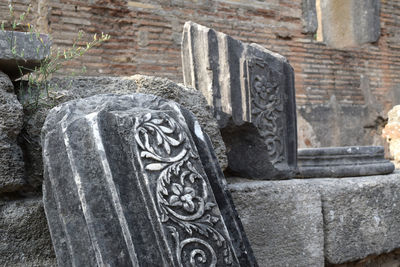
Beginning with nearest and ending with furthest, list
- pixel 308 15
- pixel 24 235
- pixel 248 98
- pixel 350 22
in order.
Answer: pixel 24 235 → pixel 248 98 → pixel 308 15 → pixel 350 22

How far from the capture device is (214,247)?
1262 mm

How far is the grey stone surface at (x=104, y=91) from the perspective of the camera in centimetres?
158

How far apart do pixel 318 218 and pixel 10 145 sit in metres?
1.54

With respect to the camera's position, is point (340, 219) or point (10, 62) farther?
point (340, 219)

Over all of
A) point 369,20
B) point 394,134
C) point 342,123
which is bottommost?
point 342,123

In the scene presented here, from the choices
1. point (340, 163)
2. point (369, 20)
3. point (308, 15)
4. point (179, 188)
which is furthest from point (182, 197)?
point (369, 20)

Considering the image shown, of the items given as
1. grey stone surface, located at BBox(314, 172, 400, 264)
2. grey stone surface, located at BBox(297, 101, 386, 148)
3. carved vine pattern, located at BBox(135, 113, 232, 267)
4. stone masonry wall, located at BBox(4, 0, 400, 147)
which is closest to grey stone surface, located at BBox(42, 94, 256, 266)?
carved vine pattern, located at BBox(135, 113, 232, 267)

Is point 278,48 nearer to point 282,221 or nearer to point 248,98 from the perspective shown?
point 248,98

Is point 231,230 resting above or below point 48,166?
below

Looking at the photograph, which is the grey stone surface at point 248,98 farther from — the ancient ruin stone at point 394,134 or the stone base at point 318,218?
the ancient ruin stone at point 394,134

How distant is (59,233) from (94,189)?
7.2 inches

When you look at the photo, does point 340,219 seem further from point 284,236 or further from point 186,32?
point 186,32

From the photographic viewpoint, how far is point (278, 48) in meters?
7.19

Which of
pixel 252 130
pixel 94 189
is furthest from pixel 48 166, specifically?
pixel 252 130
